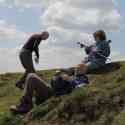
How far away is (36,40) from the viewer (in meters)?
16.9

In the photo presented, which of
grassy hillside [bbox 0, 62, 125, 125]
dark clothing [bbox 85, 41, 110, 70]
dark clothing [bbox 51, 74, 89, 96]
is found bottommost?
grassy hillside [bbox 0, 62, 125, 125]

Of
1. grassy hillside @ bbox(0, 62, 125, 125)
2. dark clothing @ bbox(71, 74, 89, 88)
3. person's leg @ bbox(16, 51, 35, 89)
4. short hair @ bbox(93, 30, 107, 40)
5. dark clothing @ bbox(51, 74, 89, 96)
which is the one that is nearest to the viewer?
grassy hillside @ bbox(0, 62, 125, 125)

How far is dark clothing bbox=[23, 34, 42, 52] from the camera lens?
1688cm

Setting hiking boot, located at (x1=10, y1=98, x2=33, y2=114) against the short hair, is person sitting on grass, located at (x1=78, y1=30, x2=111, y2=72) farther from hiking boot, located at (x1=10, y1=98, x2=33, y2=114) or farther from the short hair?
hiking boot, located at (x1=10, y1=98, x2=33, y2=114)

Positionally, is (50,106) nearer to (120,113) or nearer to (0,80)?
(120,113)

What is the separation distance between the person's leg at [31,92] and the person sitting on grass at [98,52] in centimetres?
337

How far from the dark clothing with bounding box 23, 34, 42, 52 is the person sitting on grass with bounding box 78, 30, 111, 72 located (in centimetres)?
180

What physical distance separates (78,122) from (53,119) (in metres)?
0.85

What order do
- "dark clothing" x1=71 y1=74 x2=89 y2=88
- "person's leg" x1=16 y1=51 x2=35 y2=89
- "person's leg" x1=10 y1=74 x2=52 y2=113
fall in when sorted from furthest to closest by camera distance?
"person's leg" x1=16 y1=51 x2=35 y2=89 < "dark clothing" x1=71 y1=74 x2=89 y2=88 < "person's leg" x1=10 y1=74 x2=52 y2=113

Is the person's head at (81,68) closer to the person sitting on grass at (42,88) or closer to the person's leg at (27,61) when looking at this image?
the person's leg at (27,61)

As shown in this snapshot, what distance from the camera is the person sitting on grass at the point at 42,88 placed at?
519 inches

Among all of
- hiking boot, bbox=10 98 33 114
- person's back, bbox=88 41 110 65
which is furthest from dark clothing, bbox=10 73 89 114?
person's back, bbox=88 41 110 65

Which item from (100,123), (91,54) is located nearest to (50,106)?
(100,123)

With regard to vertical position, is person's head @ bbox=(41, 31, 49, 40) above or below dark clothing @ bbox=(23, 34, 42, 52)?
above
